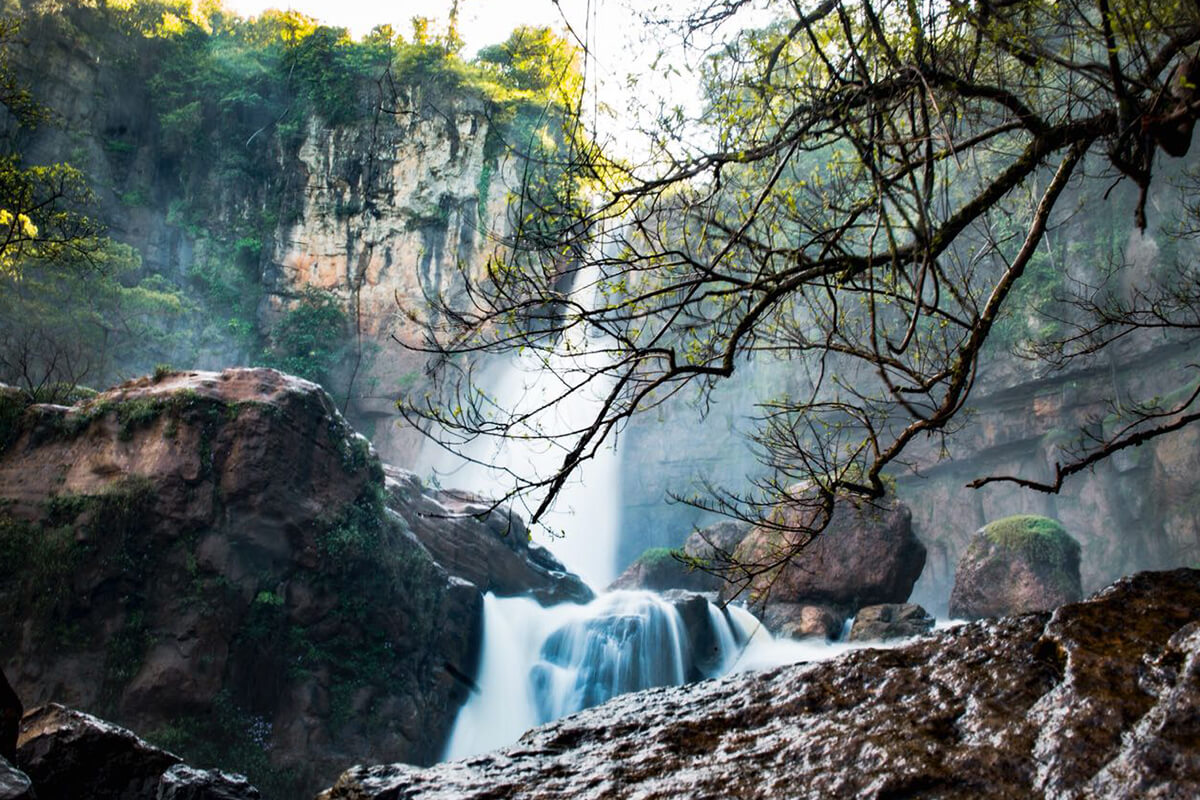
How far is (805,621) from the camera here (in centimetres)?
1397

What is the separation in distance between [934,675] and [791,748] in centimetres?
56

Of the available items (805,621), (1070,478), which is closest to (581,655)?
(805,621)

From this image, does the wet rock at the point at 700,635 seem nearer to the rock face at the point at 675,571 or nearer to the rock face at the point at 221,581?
the rock face at the point at 675,571

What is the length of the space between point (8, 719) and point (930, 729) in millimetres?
5530

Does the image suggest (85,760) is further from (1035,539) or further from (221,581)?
(1035,539)

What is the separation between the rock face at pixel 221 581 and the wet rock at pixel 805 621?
632 cm

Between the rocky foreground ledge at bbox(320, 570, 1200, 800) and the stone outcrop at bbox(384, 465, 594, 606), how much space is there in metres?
11.8

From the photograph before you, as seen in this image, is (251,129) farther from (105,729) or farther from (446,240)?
(105,729)

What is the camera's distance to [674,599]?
1485 centimetres

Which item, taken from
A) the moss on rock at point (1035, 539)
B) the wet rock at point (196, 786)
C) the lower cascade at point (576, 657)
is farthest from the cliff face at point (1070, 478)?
the wet rock at point (196, 786)

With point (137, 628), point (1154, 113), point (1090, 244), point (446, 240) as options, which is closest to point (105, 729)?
point (137, 628)

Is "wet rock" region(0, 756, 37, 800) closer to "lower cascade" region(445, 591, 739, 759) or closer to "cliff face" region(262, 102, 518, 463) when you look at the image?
"lower cascade" region(445, 591, 739, 759)

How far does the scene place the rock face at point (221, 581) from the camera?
946 centimetres

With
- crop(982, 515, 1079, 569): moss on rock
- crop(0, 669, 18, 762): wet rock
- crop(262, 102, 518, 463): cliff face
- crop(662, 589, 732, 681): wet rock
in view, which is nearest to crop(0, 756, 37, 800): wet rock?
crop(0, 669, 18, 762): wet rock
